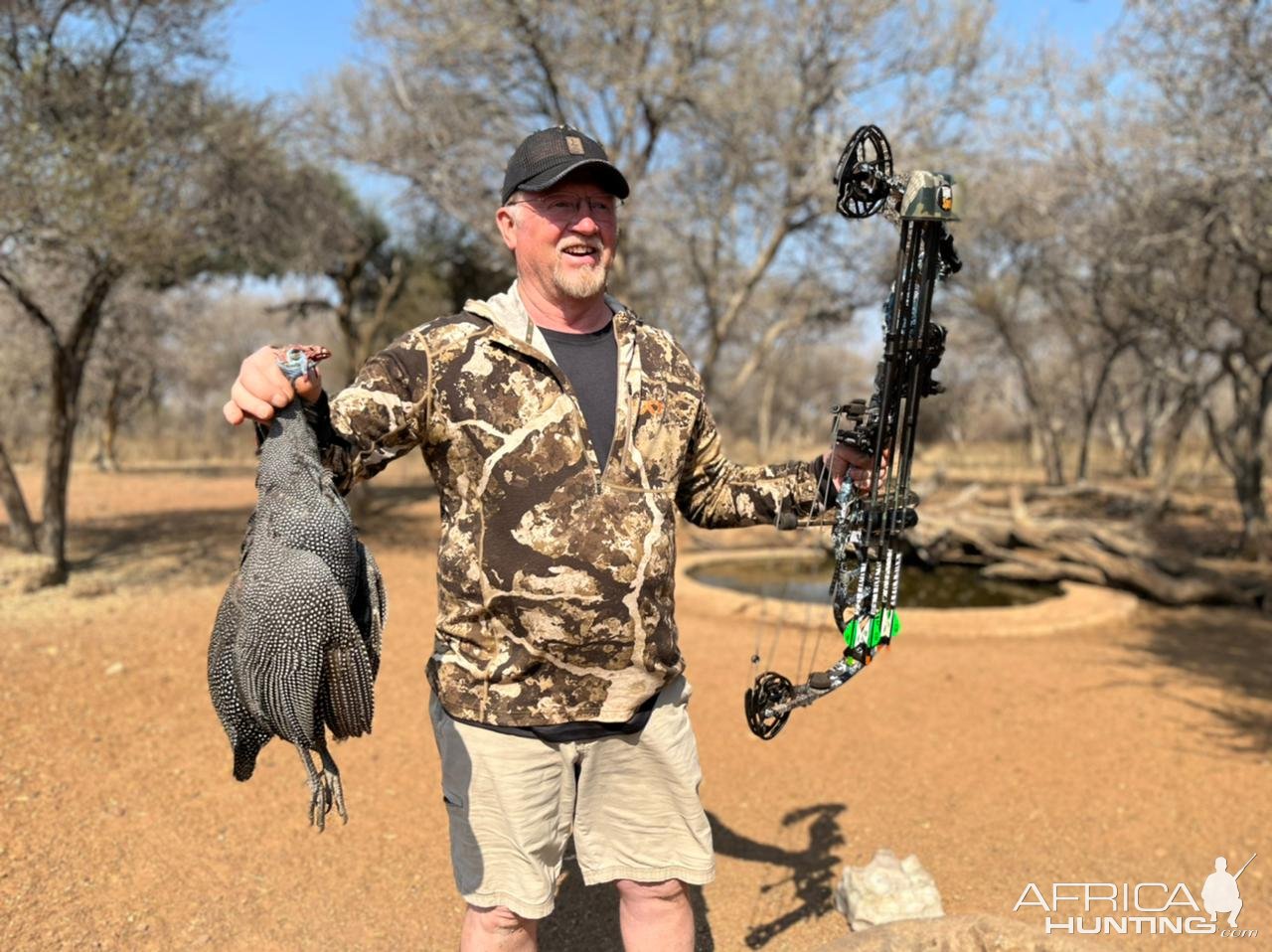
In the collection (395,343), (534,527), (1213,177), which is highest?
(1213,177)

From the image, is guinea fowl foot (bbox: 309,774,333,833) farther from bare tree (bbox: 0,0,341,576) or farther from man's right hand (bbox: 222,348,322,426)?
bare tree (bbox: 0,0,341,576)

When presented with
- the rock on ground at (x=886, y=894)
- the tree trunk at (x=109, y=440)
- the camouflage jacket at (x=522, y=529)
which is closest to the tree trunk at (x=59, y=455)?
the rock on ground at (x=886, y=894)

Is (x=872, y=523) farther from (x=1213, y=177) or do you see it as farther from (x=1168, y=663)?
(x=1213, y=177)

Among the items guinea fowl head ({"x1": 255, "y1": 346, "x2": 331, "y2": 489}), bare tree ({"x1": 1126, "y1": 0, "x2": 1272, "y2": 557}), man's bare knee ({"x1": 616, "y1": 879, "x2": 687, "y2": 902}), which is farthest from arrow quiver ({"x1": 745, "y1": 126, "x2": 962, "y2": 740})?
bare tree ({"x1": 1126, "y1": 0, "x2": 1272, "y2": 557})

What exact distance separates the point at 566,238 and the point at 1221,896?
344 cm

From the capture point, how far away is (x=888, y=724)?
229 inches

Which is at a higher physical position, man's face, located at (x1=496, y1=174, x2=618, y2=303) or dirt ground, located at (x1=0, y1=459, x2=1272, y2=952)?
man's face, located at (x1=496, y1=174, x2=618, y2=303)

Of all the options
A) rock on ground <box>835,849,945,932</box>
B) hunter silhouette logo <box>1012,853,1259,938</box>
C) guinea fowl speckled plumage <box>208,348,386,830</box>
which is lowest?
hunter silhouette logo <box>1012,853,1259,938</box>

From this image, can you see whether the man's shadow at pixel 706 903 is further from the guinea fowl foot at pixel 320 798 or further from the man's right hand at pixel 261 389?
the man's right hand at pixel 261 389

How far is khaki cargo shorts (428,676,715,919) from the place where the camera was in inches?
90.5

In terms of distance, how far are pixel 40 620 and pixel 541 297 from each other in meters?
7.02

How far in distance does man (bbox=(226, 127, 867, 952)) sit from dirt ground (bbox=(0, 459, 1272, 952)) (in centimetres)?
126

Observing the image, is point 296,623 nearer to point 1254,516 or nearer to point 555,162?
point 555,162

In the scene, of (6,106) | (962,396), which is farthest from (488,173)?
(962,396)
